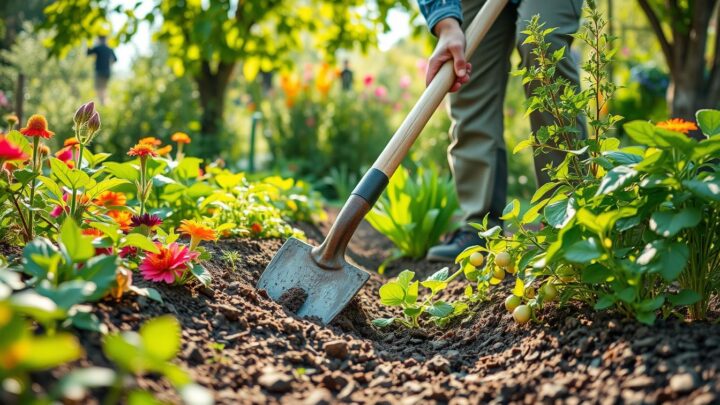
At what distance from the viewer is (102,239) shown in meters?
1.51

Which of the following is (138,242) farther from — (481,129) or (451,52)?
(481,129)

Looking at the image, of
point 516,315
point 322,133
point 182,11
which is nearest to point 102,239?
point 516,315

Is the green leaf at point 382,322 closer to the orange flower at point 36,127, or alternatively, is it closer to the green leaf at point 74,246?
the green leaf at point 74,246

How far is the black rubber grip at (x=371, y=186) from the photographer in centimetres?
204

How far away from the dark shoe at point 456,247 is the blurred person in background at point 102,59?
3.71m

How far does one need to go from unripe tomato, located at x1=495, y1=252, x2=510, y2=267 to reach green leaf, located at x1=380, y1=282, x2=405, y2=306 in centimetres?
28

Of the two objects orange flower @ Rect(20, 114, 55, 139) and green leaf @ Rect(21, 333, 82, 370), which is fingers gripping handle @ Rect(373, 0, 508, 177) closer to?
orange flower @ Rect(20, 114, 55, 139)

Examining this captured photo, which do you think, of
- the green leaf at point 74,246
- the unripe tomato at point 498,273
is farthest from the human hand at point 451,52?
the green leaf at point 74,246

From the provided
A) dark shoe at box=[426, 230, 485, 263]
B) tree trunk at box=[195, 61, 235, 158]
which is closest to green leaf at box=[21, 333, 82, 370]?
dark shoe at box=[426, 230, 485, 263]

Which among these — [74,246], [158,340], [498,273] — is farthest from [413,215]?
[158,340]

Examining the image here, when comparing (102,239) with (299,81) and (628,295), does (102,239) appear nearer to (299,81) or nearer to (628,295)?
(628,295)

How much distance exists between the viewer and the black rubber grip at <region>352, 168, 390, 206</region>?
204cm

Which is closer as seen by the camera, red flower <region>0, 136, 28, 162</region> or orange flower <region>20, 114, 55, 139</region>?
red flower <region>0, 136, 28, 162</region>

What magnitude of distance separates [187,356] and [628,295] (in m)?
0.90
